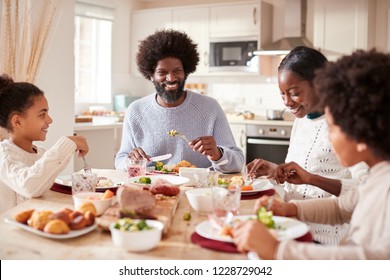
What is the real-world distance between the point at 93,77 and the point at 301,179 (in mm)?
4459

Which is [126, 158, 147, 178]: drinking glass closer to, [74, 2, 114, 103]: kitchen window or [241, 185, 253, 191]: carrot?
[241, 185, 253, 191]: carrot

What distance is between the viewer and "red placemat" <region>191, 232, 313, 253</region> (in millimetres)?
1088

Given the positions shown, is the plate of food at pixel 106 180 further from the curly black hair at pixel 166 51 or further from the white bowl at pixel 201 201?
the curly black hair at pixel 166 51

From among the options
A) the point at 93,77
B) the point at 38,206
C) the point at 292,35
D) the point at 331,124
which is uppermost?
the point at 292,35

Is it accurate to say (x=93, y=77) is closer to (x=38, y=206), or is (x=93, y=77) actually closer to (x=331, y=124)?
(x=38, y=206)

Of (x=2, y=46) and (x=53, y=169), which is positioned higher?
(x=2, y=46)

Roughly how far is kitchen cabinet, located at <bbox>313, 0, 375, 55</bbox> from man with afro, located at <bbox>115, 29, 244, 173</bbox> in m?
2.59

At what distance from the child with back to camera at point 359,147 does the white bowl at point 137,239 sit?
0.18m

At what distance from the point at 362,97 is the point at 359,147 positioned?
4.9 inches

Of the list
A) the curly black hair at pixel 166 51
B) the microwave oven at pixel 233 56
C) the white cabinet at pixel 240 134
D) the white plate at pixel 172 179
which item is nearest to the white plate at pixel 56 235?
the white plate at pixel 172 179

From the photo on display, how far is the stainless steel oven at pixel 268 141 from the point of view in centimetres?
477

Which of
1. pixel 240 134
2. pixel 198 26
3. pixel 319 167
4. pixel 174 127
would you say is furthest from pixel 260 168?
pixel 198 26

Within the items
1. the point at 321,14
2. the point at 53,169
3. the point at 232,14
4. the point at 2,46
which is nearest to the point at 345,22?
the point at 321,14

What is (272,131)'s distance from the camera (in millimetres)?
4824
